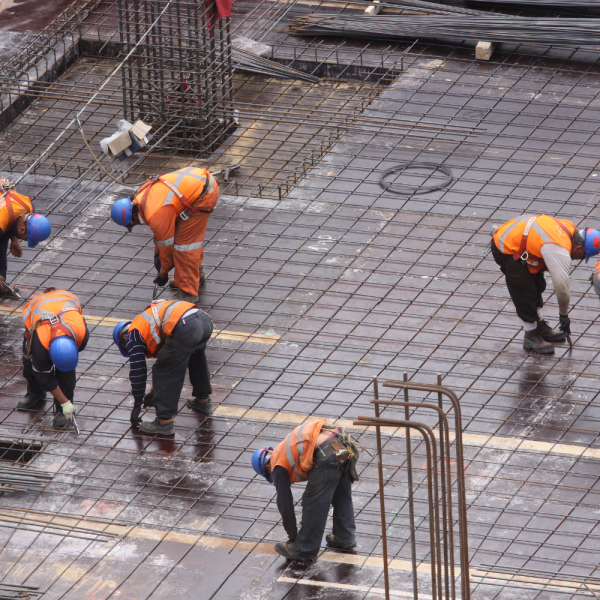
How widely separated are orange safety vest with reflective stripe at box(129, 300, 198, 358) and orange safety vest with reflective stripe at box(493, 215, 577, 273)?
8.91 ft

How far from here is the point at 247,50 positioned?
52.3 ft

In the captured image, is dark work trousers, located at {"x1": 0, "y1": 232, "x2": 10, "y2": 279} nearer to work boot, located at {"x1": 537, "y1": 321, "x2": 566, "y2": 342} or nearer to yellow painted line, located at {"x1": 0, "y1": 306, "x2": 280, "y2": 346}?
yellow painted line, located at {"x1": 0, "y1": 306, "x2": 280, "y2": 346}

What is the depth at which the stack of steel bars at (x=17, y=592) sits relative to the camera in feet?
27.1

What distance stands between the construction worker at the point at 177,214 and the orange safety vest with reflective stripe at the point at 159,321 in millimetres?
1616

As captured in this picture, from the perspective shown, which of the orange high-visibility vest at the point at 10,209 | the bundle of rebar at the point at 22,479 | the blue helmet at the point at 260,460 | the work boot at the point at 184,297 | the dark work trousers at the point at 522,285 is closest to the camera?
the blue helmet at the point at 260,460

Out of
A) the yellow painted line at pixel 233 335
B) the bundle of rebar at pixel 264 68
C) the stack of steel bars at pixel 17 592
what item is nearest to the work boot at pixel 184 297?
the yellow painted line at pixel 233 335

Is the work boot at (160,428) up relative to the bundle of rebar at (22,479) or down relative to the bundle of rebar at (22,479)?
up

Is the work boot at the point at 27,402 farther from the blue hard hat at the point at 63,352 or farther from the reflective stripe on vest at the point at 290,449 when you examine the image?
the reflective stripe on vest at the point at 290,449

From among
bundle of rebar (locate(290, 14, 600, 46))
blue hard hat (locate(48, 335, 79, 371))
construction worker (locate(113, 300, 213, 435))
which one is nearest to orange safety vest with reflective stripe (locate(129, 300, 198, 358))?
construction worker (locate(113, 300, 213, 435))

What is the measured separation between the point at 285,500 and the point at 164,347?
189cm

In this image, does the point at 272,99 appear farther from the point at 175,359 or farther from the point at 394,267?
the point at 175,359

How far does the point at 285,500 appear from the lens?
331 inches

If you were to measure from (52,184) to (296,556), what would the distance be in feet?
21.7

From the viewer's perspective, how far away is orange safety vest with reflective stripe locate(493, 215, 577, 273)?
10.3 m
